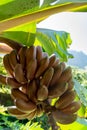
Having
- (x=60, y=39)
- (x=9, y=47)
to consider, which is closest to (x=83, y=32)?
(x=60, y=39)

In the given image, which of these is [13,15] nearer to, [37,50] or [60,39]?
[37,50]

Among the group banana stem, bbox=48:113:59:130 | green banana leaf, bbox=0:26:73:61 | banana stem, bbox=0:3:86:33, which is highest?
banana stem, bbox=0:3:86:33

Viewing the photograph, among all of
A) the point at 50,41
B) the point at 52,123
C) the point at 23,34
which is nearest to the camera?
the point at 52,123

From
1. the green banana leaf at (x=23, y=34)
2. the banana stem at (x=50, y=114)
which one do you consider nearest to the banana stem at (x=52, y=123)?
the banana stem at (x=50, y=114)

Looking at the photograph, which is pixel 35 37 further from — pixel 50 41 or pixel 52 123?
pixel 52 123

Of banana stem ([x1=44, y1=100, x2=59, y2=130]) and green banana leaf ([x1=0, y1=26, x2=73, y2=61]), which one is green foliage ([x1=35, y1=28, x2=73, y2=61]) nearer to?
green banana leaf ([x1=0, y1=26, x2=73, y2=61])

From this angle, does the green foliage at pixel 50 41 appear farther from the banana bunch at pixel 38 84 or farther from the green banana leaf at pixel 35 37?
the banana bunch at pixel 38 84

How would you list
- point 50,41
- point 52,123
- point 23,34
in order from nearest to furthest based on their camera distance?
point 52,123
point 23,34
point 50,41

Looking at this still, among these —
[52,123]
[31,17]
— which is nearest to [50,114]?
[52,123]

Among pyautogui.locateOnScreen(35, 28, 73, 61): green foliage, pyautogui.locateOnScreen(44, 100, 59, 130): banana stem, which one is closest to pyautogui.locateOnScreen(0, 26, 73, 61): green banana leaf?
pyautogui.locateOnScreen(35, 28, 73, 61): green foliage
